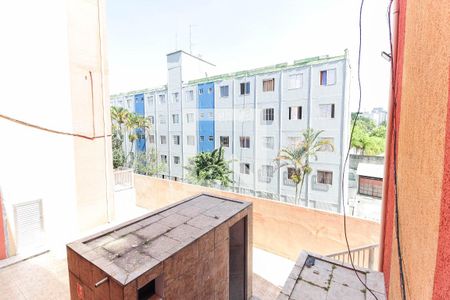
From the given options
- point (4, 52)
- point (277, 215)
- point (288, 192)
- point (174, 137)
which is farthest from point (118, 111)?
point (277, 215)

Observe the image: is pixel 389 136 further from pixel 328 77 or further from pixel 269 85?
pixel 269 85

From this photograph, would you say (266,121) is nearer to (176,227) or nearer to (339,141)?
(339,141)

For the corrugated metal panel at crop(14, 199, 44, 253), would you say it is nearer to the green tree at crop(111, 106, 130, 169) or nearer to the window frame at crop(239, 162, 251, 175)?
the window frame at crop(239, 162, 251, 175)

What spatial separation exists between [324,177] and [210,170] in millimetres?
7955

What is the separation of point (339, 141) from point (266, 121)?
16.6ft

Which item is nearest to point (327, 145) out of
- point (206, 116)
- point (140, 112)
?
point (206, 116)

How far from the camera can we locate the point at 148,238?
3965mm

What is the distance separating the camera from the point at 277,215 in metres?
8.10

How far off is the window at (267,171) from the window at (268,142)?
1.51m

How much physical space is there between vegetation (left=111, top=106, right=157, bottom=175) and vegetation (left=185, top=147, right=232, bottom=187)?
6798 mm

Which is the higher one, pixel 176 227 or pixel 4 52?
pixel 4 52

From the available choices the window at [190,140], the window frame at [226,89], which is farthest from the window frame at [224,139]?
the window frame at [226,89]

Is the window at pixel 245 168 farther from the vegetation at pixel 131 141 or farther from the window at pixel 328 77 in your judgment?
the vegetation at pixel 131 141

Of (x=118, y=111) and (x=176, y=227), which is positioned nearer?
(x=176, y=227)
